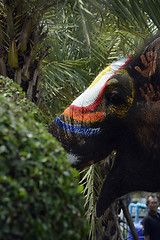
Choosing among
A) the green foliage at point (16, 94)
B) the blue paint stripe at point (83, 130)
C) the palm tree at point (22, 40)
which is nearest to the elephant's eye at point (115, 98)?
the blue paint stripe at point (83, 130)

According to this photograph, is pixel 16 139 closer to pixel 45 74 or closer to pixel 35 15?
pixel 35 15

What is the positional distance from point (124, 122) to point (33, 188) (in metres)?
1.27

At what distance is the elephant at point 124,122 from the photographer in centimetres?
254

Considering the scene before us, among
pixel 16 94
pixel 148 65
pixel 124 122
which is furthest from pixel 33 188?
pixel 148 65

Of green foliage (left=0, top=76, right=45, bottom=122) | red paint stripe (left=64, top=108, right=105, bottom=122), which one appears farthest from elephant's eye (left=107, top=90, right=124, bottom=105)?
→ green foliage (left=0, top=76, right=45, bottom=122)

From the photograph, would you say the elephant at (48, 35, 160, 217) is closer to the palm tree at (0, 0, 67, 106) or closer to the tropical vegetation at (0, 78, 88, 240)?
the tropical vegetation at (0, 78, 88, 240)

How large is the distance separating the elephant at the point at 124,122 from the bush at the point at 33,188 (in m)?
0.93

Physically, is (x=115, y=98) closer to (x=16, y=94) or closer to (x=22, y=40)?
(x=16, y=94)

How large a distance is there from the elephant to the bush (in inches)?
36.8

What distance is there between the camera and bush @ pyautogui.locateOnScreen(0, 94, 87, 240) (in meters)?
1.36

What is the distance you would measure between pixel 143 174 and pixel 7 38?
1.87m

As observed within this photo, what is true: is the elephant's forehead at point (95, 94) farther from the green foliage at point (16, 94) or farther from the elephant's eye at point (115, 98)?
the green foliage at point (16, 94)

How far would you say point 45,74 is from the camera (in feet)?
16.9

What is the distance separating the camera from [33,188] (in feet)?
4.69
